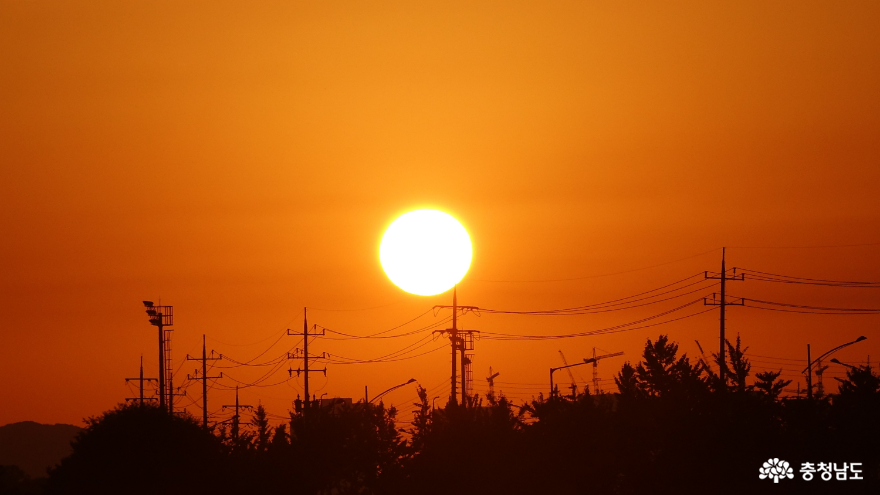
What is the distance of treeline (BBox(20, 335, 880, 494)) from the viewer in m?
46.6

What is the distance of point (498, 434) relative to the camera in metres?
A: 55.4

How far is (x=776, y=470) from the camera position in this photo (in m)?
45.3

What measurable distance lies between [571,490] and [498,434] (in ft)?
15.0

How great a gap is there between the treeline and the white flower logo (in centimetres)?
22

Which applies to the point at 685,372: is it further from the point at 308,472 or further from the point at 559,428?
the point at 308,472

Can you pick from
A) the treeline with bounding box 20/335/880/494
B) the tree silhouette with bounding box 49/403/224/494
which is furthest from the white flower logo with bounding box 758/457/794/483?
the tree silhouette with bounding box 49/403/224/494

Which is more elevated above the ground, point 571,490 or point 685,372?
point 685,372

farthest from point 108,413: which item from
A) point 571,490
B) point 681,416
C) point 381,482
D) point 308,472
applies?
point 681,416

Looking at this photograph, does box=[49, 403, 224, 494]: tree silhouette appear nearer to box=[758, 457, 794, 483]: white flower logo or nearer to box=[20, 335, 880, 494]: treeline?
box=[20, 335, 880, 494]: treeline

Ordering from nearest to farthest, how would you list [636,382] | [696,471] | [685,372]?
[696,471], [685,372], [636,382]

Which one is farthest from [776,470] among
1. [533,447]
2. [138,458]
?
[138,458]

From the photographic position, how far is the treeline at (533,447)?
4656cm

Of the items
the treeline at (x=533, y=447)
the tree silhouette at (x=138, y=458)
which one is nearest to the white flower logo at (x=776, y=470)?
the treeline at (x=533, y=447)

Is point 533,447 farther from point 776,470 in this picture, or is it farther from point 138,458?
point 138,458
